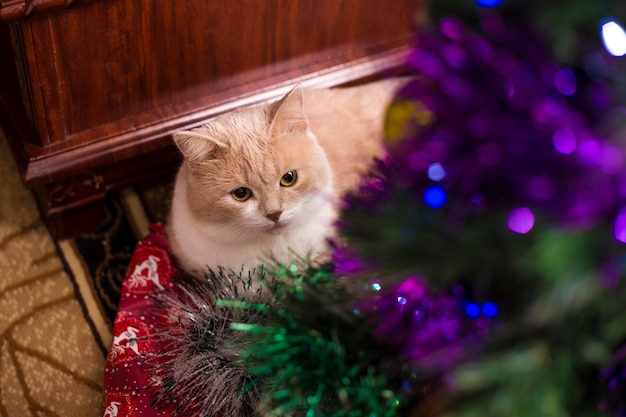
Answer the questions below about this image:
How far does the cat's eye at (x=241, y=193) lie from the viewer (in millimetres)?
980

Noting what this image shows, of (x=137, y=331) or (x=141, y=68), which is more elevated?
(x=141, y=68)

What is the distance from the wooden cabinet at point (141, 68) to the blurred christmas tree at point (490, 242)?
0.54 meters

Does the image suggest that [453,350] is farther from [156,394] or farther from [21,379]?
[21,379]

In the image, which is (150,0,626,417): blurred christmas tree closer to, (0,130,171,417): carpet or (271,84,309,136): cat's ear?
(271,84,309,136): cat's ear

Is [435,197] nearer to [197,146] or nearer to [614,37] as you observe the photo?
[614,37]

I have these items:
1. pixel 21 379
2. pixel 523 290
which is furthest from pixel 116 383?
pixel 523 290

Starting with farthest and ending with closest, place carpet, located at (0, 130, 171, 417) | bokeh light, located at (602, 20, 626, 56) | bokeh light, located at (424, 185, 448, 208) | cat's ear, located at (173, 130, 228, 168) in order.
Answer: carpet, located at (0, 130, 171, 417) → cat's ear, located at (173, 130, 228, 168) → bokeh light, located at (424, 185, 448, 208) → bokeh light, located at (602, 20, 626, 56)

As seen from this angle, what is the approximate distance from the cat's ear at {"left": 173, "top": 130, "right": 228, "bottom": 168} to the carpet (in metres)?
0.41

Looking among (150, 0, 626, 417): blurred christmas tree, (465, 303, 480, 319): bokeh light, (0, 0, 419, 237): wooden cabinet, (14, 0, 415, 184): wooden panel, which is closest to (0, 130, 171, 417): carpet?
(0, 0, 419, 237): wooden cabinet

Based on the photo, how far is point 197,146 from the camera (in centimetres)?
94

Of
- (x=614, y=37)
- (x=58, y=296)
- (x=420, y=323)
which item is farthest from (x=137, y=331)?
(x=614, y=37)

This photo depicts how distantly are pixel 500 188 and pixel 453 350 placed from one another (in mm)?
147

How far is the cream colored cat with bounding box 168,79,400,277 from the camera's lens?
37.9 inches

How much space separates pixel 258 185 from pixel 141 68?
30 cm
